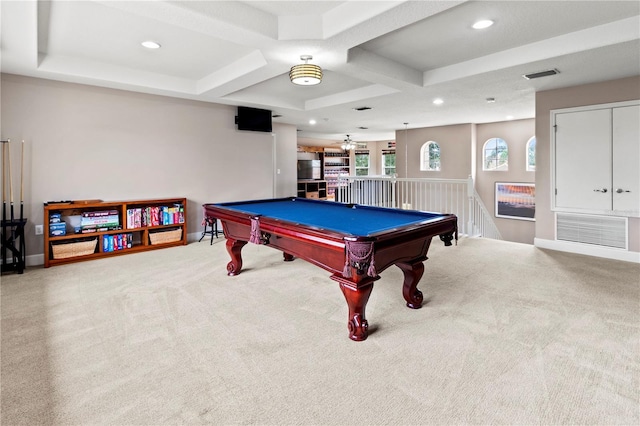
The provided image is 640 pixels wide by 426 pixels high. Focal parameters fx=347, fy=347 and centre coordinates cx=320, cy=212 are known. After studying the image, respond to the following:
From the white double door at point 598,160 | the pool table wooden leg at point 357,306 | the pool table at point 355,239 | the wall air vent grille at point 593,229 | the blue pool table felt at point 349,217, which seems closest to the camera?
the pool table at point 355,239

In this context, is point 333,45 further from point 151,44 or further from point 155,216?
point 155,216

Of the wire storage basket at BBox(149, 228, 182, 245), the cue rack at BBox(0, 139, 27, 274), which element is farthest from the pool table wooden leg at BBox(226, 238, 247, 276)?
the cue rack at BBox(0, 139, 27, 274)

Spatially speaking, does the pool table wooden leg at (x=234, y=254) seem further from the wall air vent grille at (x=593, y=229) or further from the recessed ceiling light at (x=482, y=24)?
the wall air vent grille at (x=593, y=229)

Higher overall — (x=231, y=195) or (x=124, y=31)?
(x=124, y=31)

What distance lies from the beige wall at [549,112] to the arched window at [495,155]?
136 inches

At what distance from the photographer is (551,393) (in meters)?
1.82

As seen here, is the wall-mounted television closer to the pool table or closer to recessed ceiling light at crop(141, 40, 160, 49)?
recessed ceiling light at crop(141, 40, 160, 49)

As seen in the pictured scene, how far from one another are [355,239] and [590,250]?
172 inches

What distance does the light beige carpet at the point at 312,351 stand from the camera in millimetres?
1712

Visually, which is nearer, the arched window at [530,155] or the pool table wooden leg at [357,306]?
the pool table wooden leg at [357,306]

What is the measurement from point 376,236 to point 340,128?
7.35m

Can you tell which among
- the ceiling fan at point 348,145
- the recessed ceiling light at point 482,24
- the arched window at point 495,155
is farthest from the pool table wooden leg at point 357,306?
the ceiling fan at point 348,145

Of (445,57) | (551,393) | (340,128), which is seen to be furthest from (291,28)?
(340,128)

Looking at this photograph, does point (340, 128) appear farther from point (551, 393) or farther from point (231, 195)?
point (551, 393)
